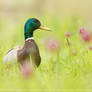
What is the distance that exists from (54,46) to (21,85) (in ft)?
1.70

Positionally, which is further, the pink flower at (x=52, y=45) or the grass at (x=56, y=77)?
the pink flower at (x=52, y=45)

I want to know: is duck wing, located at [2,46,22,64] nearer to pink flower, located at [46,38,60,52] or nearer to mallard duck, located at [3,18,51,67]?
mallard duck, located at [3,18,51,67]

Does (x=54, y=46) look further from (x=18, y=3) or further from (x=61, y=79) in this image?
(x=18, y=3)

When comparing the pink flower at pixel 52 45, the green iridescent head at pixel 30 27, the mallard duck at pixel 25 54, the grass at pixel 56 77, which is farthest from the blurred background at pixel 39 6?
the pink flower at pixel 52 45

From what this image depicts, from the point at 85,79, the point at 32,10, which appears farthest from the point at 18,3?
the point at 85,79

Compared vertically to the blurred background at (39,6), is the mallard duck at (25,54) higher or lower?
higher

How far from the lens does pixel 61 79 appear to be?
4.31 meters

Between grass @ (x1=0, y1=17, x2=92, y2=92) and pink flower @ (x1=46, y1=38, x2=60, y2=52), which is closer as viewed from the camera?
grass @ (x1=0, y1=17, x2=92, y2=92)

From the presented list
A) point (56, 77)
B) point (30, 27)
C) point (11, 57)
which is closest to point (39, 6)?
point (30, 27)

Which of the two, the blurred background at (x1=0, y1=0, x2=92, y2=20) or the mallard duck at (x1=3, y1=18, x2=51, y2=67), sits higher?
the mallard duck at (x1=3, y1=18, x2=51, y2=67)

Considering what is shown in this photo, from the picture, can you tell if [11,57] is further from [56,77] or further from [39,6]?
[39,6]

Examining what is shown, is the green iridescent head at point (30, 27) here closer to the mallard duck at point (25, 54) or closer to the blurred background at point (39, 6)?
the mallard duck at point (25, 54)

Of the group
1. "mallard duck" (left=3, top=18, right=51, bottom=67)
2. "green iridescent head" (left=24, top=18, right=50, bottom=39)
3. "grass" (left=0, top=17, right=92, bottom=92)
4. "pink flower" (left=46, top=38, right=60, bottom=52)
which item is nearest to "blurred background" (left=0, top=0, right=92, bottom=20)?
"grass" (left=0, top=17, right=92, bottom=92)

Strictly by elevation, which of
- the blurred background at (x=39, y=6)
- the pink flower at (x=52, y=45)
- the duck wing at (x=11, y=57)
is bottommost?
the blurred background at (x=39, y=6)
